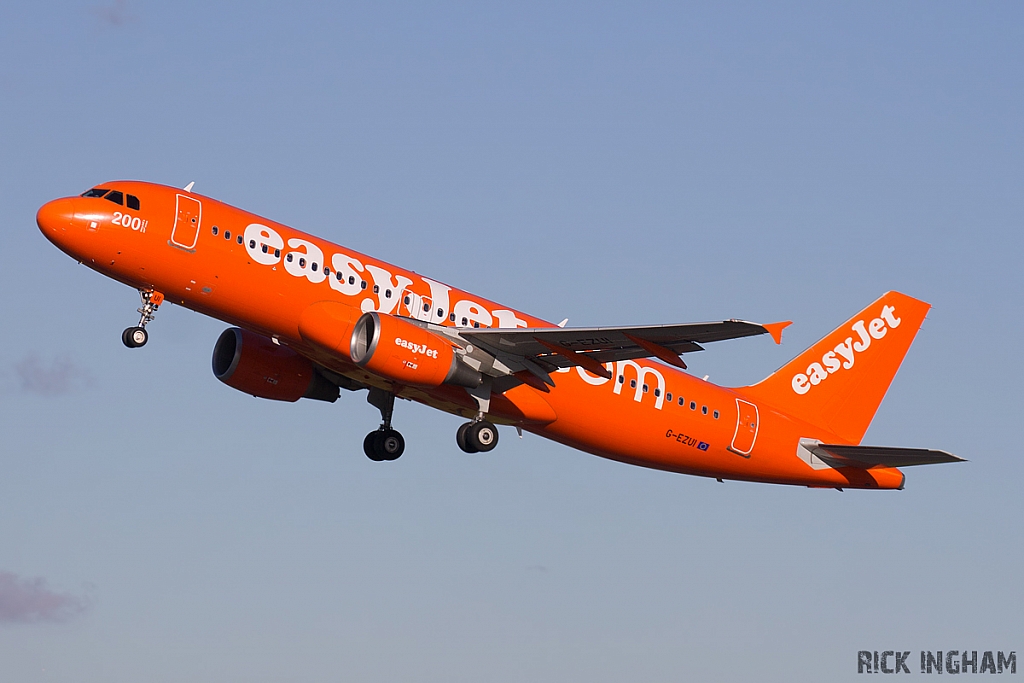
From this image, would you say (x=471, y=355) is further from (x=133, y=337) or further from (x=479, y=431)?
(x=133, y=337)

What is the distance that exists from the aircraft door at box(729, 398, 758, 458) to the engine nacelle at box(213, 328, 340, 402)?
12807 mm

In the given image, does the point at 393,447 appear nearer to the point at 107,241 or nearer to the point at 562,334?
the point at 562,334

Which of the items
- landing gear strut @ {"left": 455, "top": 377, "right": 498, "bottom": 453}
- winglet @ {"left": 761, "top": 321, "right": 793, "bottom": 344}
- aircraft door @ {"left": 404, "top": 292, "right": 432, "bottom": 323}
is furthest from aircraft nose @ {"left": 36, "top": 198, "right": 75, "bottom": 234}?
winglet @ {"left": 761, "top": 321, "right": 793, "bottom": 344}

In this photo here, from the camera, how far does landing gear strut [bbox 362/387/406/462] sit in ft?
143

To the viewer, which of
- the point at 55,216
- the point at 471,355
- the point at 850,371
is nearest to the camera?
the point at 55,216

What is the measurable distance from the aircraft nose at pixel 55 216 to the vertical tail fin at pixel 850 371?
21.7m

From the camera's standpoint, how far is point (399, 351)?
1427 inches

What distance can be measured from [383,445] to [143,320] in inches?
391

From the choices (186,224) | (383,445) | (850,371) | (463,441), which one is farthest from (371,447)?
(850,371)

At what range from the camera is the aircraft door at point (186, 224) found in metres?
35.7

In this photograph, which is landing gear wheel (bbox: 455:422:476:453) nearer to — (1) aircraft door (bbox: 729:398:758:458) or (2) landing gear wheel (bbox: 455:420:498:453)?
(2) landing gear wheel (bbox: 455:420:498:453)

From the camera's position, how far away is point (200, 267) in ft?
117

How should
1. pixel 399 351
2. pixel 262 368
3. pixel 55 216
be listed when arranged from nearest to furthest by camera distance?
pixel 55 216
pixel 399 351
pixel 262 368

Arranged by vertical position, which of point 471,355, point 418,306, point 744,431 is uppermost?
point 418,306
